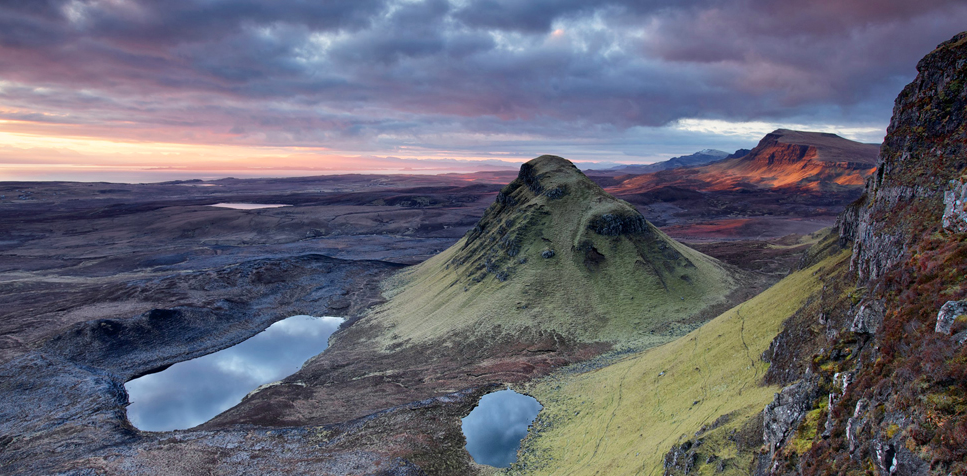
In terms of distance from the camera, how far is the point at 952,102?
61.5ft

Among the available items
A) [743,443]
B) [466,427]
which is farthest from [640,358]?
[743,443]

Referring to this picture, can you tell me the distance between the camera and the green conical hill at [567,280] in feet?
158

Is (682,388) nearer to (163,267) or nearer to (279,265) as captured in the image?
(279,265)

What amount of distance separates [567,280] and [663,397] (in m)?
27.3

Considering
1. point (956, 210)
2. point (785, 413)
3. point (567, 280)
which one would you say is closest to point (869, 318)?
point (785, 413)

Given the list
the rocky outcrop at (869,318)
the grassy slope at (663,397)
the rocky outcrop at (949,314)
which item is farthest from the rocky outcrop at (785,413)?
the rocky outcrop at (949,314)

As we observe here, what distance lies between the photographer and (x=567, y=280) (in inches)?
2095

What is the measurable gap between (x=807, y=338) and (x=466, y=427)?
20743 millimetres

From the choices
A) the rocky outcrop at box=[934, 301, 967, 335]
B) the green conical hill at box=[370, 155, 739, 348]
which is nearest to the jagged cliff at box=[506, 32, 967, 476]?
the rocky outcrop at box=[934, 301, 967, 335]

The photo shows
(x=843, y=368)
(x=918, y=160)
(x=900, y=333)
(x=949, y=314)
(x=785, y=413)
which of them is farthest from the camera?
(x=918, y=160)

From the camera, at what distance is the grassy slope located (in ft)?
67.9

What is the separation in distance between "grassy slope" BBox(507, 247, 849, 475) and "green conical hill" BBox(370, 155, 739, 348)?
12.7 metres

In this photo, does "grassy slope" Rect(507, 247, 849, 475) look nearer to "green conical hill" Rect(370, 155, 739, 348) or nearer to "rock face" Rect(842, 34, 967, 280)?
"rock face" Rect(842, 34, 967, 280)

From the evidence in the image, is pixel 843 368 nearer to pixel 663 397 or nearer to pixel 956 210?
pixel 956 210
